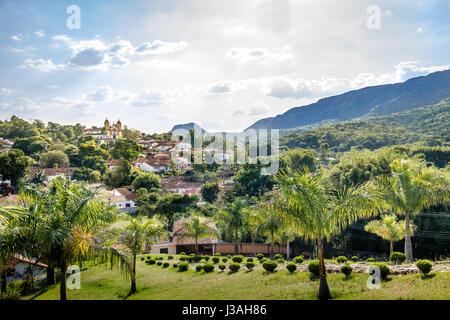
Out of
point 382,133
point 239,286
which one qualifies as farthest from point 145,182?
point 382,133

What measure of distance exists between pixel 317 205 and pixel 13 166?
4180cm

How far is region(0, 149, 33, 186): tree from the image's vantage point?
3791cm

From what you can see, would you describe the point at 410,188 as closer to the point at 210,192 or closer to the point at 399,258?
the point at 399,258

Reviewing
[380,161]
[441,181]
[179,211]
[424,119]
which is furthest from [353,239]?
[424,119]

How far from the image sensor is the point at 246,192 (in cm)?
4050

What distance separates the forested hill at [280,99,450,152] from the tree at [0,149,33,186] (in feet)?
225

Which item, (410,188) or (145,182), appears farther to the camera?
(145,182)

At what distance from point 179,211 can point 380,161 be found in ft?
63.9

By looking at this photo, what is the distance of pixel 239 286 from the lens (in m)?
10.2

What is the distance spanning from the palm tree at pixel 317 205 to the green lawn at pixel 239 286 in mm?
1160

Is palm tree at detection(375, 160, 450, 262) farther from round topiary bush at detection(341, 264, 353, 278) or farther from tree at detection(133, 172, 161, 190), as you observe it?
tree at detection(133, 172, 161, 190)
